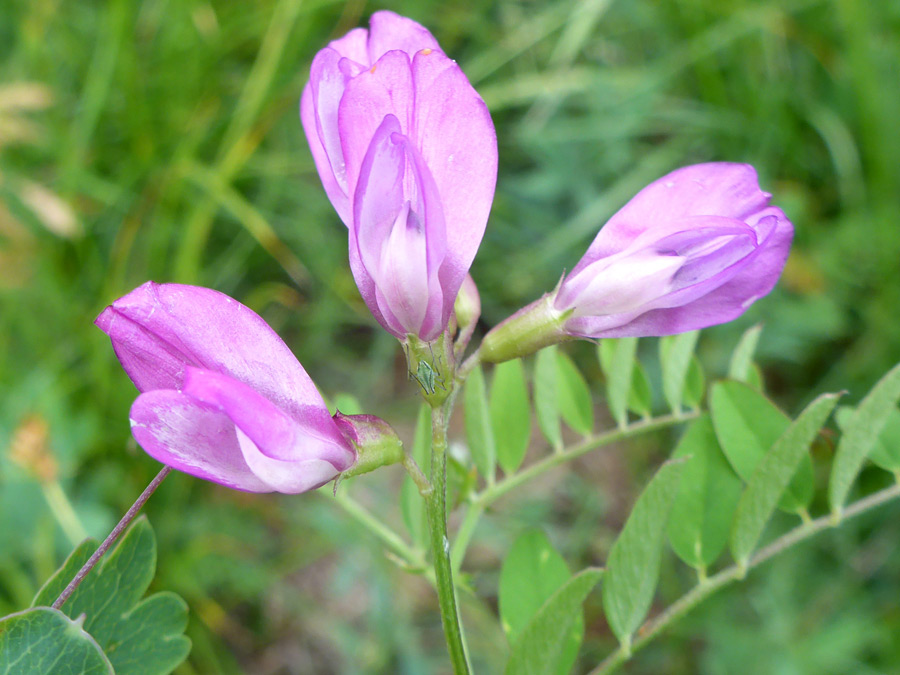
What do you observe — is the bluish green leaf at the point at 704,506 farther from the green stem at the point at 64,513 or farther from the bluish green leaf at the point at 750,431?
the green stem at the point at 64,513

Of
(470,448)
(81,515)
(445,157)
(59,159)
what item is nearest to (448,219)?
(445,157)

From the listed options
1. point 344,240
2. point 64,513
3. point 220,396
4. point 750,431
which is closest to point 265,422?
point 220,396

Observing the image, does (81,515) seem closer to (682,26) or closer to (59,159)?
(59,159)

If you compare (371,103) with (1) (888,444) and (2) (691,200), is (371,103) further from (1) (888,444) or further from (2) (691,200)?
(1) (888,444)

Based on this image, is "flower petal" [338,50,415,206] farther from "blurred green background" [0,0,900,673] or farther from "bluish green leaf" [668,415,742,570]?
"blurred green background" [0,0,900,673]

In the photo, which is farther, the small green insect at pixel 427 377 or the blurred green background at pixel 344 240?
the blurred green background at pixel 344 240

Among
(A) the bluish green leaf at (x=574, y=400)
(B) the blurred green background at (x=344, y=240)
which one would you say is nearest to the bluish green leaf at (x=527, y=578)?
(A) the bluish green leaf at (x=574, y=400)
